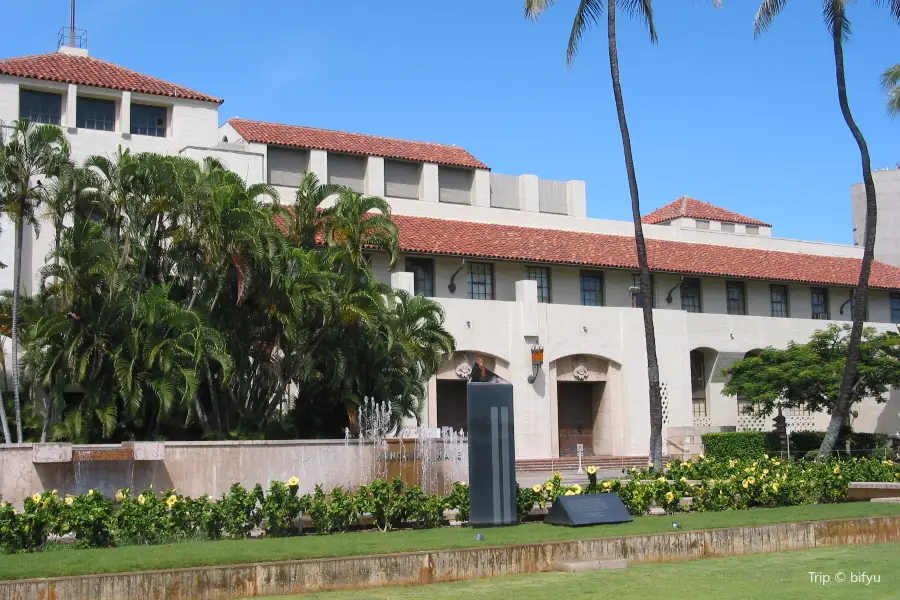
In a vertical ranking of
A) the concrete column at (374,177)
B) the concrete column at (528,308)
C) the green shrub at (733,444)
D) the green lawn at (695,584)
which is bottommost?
the green lawn at (695,584)

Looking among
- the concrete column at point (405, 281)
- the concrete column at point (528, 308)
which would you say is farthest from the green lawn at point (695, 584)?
the concrete column at point (528, 308)

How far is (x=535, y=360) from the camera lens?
35688 millimetres

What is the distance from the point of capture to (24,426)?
85.3ft

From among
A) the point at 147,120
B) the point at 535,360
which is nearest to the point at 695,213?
the point at 535,360

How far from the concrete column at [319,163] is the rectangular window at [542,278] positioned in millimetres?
7869

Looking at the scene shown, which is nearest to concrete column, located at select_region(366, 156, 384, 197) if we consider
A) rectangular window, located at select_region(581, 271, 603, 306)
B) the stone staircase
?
rectangular window, located at select_region(581, 271, 603, 306)

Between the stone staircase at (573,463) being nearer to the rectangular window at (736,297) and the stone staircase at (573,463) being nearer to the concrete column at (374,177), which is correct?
the rectangular window at (736,297)

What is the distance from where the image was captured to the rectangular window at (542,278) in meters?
38.2

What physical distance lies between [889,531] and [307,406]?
632 inches

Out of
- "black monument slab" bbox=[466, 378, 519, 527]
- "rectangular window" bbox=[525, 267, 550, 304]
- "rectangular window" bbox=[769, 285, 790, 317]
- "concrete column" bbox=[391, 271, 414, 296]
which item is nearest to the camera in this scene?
"black monument slab" bbox=[466, 378, 519, 527]

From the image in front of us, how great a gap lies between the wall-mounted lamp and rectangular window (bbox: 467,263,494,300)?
2752 millimetres

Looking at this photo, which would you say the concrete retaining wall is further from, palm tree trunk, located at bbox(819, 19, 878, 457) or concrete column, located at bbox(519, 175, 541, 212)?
concrete column, located at bbox(519, 175, 541, 212)

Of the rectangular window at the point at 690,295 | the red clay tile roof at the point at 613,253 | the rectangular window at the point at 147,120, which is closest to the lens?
the rectangular window at the point at 147,120

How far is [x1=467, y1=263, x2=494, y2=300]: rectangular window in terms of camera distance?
37.1 metres
